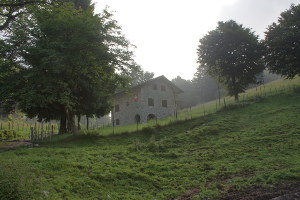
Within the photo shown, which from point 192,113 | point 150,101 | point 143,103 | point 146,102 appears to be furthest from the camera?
point 150,101

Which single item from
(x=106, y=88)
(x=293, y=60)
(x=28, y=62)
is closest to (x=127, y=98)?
(x=106, y=88)

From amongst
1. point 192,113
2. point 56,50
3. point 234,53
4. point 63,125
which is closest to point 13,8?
point 56,50

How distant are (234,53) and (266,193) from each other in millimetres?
33165

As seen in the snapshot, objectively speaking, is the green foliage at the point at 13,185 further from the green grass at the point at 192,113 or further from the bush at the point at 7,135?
the bush at the point at 7,135

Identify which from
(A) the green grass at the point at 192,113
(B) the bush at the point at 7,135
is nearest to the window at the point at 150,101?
(A) the green grass at the point at 192,113

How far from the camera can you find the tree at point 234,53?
40156mm

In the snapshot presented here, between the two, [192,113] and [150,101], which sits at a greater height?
[150,101]

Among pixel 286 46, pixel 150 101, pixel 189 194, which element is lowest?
pixel 189 194

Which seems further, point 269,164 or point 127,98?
point 127,98

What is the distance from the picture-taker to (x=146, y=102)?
136 feet

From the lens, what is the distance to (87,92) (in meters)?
31.4

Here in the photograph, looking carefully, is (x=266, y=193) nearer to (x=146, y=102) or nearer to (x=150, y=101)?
(x=146, y=102)

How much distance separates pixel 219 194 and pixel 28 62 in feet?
65.1

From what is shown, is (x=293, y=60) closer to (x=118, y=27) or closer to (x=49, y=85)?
(x=118, y=27)
